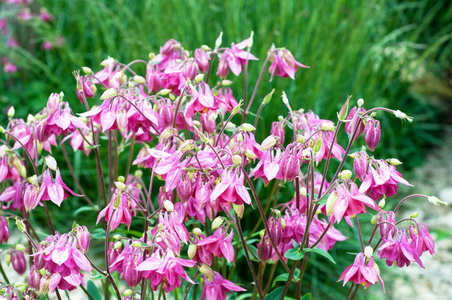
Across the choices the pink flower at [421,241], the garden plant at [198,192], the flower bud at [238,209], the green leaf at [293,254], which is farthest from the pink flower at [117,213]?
the pink flower at [421,241]

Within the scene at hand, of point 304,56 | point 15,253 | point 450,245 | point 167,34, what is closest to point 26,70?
point 167,34

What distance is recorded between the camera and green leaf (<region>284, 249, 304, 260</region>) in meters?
1.11

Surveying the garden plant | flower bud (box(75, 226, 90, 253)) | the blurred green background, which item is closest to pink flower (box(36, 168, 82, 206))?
the garden plant

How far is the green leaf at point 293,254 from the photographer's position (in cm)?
111

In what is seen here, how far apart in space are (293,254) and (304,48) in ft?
6.04

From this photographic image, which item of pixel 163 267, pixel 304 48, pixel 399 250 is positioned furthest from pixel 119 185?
pixel 304 48

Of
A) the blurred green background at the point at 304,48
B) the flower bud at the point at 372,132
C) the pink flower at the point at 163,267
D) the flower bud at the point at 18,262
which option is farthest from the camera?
the blurred green background at the point at 304,48

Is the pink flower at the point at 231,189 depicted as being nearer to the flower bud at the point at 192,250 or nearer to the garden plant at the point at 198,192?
the garden plant at the point at 198,192

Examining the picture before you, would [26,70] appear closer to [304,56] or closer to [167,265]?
[304,56]

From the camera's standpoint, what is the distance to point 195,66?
4.12 ft

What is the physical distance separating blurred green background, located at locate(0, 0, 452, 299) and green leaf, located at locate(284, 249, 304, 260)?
1.11m

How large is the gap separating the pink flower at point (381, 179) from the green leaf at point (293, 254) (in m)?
0.20

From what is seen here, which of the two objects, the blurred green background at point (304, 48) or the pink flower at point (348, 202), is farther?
the blurred green background at point (304, 48)

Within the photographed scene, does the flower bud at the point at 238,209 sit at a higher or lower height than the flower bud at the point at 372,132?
lower
